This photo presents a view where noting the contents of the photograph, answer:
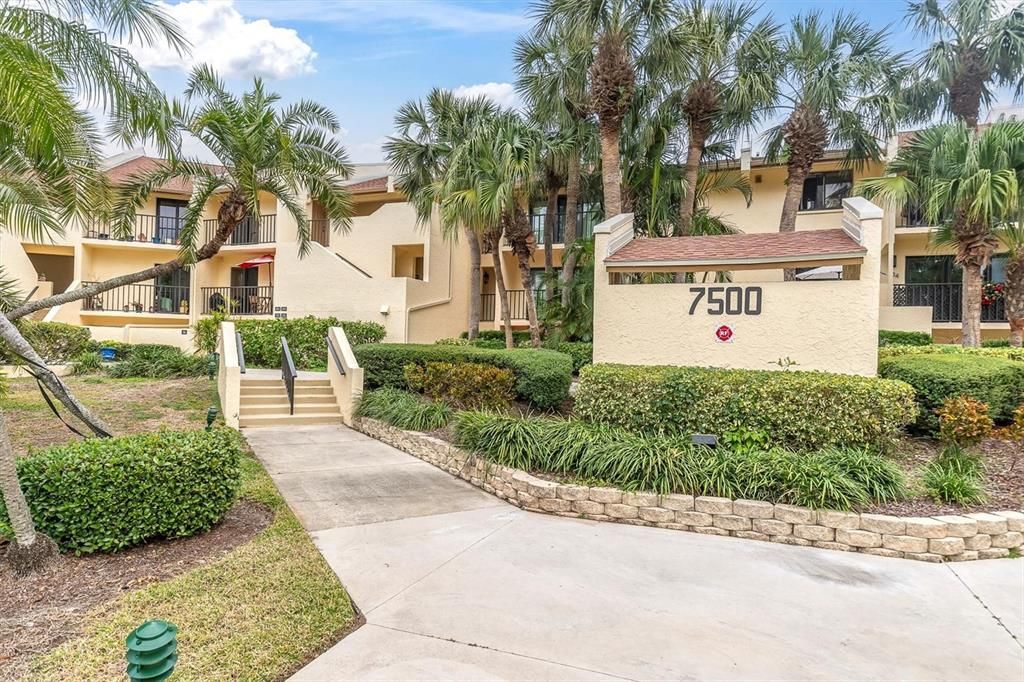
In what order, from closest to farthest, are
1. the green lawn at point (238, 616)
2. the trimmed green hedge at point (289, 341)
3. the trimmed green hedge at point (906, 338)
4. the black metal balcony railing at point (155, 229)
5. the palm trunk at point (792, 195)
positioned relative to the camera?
1. the green lawn at point (238, 616)
2. the palm trunk at point (792, 195)
3. the trimmed green hedge at point (906, 338)
4. the trimmed green hedge at point (289, 341)
5. the black metal balcony railing at point (155, 229)

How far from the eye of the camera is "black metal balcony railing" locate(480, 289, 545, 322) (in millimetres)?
20188

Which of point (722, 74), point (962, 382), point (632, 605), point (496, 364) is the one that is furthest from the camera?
point (722, 74)

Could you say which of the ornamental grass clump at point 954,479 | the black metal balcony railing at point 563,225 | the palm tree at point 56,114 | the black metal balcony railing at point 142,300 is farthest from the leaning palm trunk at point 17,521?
the black metal balcony railing at point 142,300

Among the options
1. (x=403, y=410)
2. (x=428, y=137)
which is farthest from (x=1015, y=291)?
(x=428, y=137)

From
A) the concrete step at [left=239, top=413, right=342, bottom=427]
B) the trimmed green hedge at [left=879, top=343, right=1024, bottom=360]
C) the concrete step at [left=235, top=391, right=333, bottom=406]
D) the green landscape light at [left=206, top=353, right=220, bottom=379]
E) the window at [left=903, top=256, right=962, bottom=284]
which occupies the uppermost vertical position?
the window at [left=903, top=256, right=962, bottom=284]

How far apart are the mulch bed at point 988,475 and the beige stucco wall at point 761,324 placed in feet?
4.26

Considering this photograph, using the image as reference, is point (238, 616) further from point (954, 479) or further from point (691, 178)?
point (691, 178)

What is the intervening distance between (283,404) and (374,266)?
9553mm

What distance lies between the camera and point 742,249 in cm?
872

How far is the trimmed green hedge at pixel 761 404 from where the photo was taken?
6.95m

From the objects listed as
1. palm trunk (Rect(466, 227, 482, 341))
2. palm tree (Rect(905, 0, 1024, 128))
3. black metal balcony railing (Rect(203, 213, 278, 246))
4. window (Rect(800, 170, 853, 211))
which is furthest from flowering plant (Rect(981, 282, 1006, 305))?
black metal balcony railing (Rect(203, 213, 278, 246))

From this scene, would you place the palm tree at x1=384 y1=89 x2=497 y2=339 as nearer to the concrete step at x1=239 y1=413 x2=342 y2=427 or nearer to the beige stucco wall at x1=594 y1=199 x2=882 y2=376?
the concrete step at x1=239 y1=413 x2=342 y2=427

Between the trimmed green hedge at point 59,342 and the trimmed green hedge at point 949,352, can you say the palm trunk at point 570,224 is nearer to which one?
the trimmed green hedge at point 949,352

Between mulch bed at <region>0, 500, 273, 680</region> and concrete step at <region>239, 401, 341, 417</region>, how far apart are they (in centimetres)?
583
